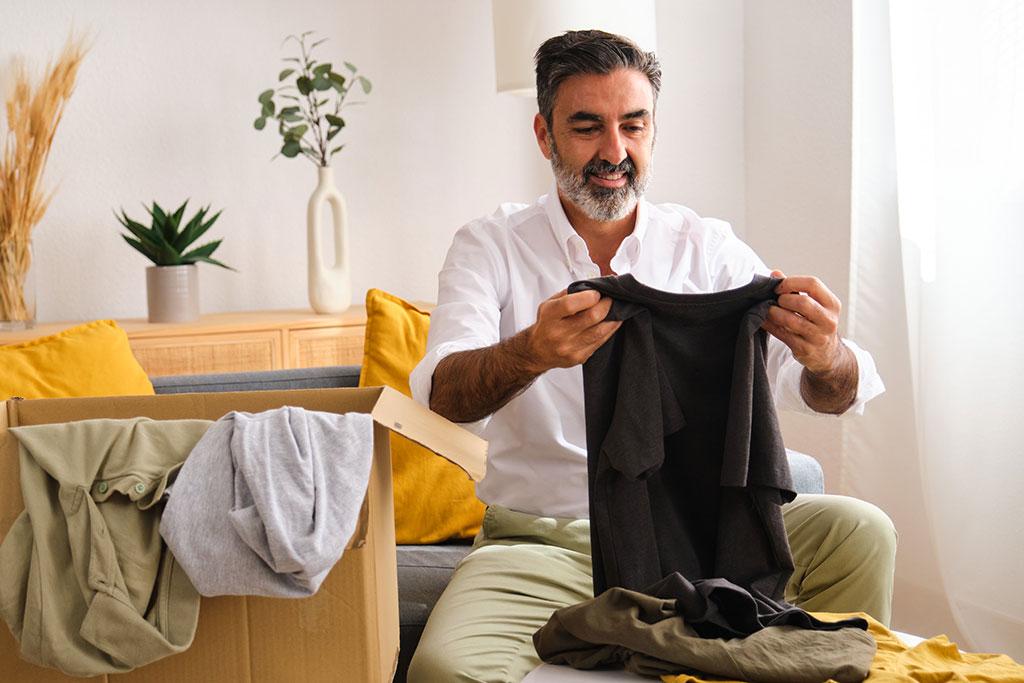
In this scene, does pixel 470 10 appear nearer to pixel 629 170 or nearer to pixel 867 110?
pixel 867 110

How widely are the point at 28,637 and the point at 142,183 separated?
232 centimetres

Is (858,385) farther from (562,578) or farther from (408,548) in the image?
(408,548)

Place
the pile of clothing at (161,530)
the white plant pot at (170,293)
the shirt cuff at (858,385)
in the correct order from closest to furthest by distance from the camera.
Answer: the pile of clothing at (161,530)
the shirt cuff at (858,385)
the white plant pot at (170,293)

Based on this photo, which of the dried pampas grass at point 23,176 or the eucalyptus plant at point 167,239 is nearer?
the dried pampas grass at point 23,176

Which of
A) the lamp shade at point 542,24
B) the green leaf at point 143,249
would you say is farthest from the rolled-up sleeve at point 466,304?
the green leaf at point 143,249

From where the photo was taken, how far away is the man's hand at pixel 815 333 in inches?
49.7

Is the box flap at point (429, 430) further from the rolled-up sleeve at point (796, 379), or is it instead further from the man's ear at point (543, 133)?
the man's ear at point (543, 133)

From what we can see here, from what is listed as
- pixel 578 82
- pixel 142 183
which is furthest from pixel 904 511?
pixel 142 183

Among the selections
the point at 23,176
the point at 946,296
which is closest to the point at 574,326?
the point at 946,296

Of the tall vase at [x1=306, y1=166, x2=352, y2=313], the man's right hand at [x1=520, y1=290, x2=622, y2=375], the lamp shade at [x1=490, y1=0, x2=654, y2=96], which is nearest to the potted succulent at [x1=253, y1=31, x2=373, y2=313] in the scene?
the tall vase at [x1=306, y1=166, x2=352, y2=313]

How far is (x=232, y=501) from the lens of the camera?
1043mm

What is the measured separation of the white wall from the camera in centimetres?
303

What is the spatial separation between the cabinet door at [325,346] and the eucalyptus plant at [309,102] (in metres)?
0.53

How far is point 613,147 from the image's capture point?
1.73 m
